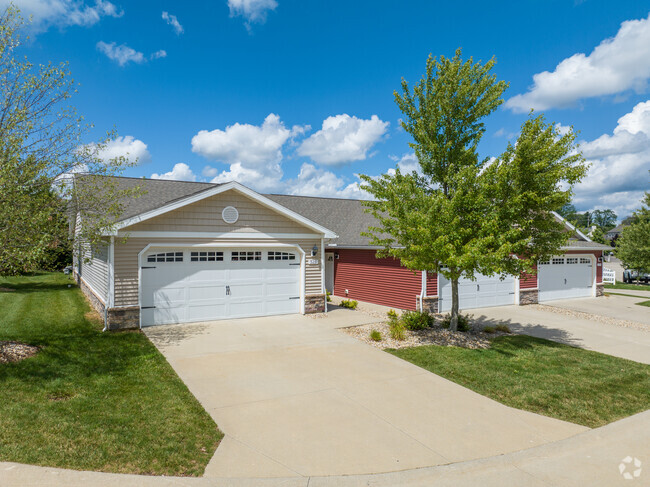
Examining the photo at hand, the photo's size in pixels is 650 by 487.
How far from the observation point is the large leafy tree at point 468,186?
9.78m

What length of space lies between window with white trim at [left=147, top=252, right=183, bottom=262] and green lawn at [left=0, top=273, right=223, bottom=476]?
245cm

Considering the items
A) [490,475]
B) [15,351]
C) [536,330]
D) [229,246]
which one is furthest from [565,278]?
[15,351]

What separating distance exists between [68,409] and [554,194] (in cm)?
1113

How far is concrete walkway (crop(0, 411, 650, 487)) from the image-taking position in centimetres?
438

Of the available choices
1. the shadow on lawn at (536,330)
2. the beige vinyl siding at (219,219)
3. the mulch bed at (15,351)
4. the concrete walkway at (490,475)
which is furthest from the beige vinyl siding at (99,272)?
the shadow on lawn at (536,330)

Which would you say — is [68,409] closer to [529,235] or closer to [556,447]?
[556,447]

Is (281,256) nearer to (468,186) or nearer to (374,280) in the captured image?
(374,280)

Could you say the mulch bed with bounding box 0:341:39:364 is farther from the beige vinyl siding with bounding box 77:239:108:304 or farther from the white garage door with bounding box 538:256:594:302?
the white garage door with bounding box 538:256:594:302

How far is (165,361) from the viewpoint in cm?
870

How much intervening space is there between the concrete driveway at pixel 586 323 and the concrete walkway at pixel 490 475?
5927 mm

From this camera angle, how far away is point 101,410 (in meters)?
6.04

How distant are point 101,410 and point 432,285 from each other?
11.9 m

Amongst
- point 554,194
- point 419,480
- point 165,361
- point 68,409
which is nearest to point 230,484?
point 419,480

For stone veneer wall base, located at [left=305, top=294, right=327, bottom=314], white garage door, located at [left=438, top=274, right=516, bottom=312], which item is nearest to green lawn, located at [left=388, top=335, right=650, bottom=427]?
white garage door, located at [left=438, top=274, right=516, bottom=312]
